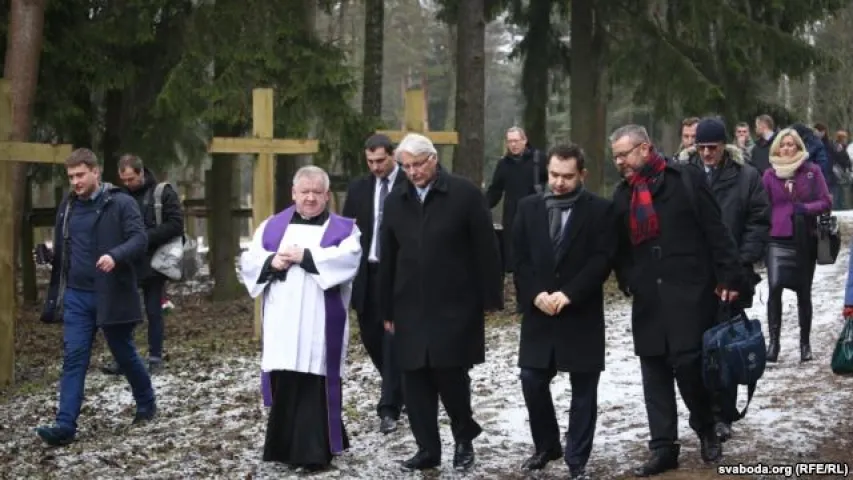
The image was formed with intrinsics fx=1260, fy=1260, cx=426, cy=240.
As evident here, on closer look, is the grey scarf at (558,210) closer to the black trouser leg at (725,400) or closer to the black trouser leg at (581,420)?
the black trouser leg at (581,420)

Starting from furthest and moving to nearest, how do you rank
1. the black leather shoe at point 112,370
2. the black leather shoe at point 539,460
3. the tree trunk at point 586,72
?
the tree trunk at point 586,72
the black leather shoe at point 112,370
the black leather shoe at point 539,460

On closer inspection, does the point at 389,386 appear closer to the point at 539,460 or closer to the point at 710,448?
the point at 539,460

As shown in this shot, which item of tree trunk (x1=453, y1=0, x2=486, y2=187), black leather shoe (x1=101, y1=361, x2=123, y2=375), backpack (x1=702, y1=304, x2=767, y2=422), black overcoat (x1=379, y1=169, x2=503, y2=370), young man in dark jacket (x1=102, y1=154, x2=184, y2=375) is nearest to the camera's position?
backpack (x1=702, y1=304, x2=767, y2=422)

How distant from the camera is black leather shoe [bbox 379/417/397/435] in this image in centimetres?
851

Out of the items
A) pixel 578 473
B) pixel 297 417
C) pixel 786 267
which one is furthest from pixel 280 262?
pixel 786 267

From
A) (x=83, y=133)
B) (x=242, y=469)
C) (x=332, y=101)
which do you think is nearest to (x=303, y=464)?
(x=242, y=469)

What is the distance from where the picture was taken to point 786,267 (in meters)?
10.0

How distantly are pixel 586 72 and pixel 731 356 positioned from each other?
517 inches

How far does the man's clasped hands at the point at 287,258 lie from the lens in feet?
24.6

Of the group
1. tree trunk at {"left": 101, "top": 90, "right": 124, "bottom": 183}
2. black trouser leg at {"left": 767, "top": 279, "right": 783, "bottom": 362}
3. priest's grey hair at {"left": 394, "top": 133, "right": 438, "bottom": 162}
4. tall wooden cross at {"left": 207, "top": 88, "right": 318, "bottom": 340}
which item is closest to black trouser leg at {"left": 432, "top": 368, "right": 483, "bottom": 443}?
priest's grey hair at {"left": 394, "top": 133, "right": 438, "bottom": 162}

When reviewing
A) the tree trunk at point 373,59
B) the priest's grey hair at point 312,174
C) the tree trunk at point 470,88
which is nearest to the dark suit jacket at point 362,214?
the priest's grey hair at point 312,174

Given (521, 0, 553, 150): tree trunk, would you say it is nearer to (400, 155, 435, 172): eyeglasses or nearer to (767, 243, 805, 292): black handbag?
(767, 243, 805, 292): black handbag

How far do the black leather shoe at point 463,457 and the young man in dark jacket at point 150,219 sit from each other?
442 cm

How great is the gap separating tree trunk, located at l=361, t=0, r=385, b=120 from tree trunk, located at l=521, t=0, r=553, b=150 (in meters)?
2.53
